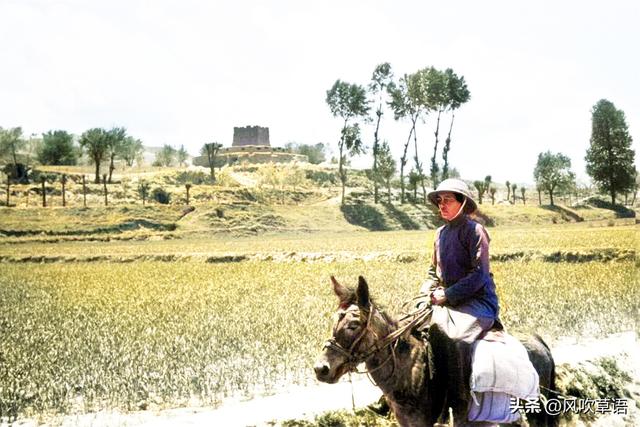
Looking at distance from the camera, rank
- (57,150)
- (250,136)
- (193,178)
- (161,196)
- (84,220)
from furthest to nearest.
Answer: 1. (250,136)
2. (57,150)
3. (193,178)
4. (161,196)
5. (84,220)

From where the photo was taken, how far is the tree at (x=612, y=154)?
53.1m

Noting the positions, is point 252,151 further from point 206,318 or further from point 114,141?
point 206,318

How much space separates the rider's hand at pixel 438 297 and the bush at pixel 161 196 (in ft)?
197

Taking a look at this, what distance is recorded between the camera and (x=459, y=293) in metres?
4.50

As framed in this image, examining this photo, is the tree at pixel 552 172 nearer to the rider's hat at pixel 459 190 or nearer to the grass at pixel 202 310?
the grass at pixel 202 310

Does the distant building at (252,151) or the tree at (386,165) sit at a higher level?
the distant building at (252,151)

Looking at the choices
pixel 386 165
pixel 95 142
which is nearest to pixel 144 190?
pixel 95 142

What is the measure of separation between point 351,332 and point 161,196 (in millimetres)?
61289

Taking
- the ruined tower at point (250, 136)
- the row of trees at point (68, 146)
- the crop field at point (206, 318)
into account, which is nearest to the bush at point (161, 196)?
the row of trees at point (68, 146)

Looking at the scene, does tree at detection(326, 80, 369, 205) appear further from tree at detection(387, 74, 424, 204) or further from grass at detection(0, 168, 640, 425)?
grass at detection(0, 168, 640, 425)

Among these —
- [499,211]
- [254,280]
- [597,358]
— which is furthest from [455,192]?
[499,211]

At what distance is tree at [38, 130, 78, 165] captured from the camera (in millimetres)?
82125

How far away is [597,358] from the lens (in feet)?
27.6

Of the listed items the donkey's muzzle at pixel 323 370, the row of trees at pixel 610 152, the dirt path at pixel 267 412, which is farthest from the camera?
the row of trees at pixel 610 152
